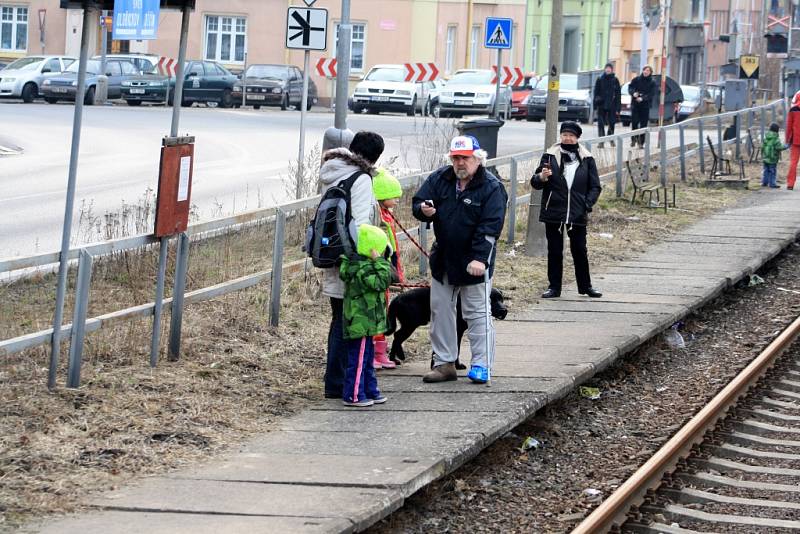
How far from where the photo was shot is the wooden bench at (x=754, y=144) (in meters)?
30.6

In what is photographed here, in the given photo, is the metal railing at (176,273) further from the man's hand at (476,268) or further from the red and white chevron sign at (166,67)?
the red and white chevron sign at (166,67)

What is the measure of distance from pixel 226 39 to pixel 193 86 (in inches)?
439

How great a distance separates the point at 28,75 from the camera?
141 feet

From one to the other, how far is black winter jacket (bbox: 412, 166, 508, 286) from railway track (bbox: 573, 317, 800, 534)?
5.39 feet

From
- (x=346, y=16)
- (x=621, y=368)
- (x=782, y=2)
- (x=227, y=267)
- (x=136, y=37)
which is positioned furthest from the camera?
(x=782, y=2)

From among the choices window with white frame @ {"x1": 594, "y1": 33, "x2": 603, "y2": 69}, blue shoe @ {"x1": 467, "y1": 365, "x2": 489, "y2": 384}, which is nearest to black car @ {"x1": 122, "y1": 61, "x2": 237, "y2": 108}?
window with white frame @ {"x1": 594, "y1": 33, "x2": 603, "y2": 69}

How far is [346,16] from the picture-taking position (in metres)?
16.4

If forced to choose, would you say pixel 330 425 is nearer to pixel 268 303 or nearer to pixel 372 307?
pixel 372 307

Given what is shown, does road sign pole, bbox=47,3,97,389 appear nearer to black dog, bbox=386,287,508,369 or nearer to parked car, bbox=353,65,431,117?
black dog, bbox=386,287,508,369

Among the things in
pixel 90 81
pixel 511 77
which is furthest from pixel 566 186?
pixel 511 77

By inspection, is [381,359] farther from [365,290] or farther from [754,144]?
[754,144]

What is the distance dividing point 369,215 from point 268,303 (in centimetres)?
249

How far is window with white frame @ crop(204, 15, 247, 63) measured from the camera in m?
55.5

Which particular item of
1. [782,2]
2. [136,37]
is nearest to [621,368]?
[136,37]
